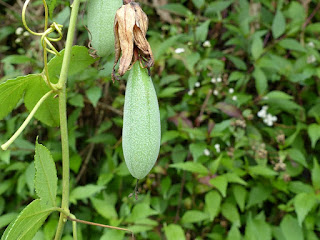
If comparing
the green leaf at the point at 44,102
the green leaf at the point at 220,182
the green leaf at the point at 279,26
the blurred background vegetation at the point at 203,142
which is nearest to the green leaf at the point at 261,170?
the blurred background vegetation at the point at 203,142

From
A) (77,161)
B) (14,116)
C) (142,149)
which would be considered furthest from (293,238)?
(14,116)

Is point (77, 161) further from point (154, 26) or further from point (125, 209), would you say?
point (154, 26)

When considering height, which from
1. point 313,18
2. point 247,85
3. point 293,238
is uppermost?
point 313,18

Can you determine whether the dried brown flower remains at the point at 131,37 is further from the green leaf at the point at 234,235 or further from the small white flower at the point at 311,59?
the small white flower at the point at 311,59

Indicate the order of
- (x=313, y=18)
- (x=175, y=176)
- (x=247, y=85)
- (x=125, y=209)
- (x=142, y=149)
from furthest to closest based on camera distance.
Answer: (x=313, y=18) → (x=247, y=85) → (x=175, y=176) → (x=125, y=209) → (x=142, y=149)

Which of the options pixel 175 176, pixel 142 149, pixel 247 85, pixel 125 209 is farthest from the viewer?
pixel 247 85

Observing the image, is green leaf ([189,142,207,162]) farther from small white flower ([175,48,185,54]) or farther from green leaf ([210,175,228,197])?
small white flower ([175,48,185,54])
